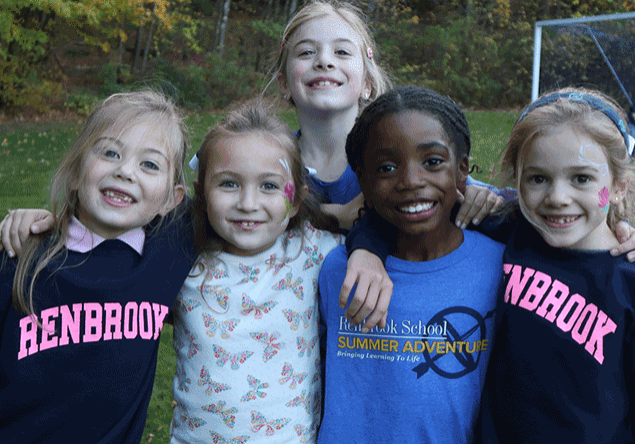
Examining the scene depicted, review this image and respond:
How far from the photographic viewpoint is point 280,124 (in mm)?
2246

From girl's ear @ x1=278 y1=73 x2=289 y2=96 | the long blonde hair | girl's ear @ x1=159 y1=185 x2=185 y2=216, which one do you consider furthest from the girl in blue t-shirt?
girl's ear @ x1=278 y1=73 x2=289 y2=96

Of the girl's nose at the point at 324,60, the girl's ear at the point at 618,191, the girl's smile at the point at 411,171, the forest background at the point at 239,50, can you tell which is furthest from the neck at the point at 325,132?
the forest background at the point at 239,50

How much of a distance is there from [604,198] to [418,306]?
0.65 m

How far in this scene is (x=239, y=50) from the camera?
1923cm

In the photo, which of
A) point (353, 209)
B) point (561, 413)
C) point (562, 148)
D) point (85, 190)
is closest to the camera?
point (561, 413)

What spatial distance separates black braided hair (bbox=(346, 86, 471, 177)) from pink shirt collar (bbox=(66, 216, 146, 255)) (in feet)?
2.52

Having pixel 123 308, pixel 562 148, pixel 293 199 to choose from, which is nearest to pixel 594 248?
pixel 562 148

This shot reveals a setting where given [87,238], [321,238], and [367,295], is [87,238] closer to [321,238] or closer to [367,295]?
[321,238]

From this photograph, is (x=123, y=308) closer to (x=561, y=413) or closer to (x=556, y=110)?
(x=561, y=413)

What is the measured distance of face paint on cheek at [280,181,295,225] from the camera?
2119 mm

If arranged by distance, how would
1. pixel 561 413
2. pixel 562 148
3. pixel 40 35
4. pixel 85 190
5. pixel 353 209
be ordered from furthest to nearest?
pixel 40 35 < pixel 353 209 < pixel 85 190 < pixel 562 148 < pixel 561 413

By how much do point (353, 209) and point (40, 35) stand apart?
11465 mm

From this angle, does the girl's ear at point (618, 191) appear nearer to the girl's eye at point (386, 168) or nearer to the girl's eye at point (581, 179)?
the girl's eye at point (581, 179)

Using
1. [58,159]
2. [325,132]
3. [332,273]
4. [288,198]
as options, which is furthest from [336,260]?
[58,159]
